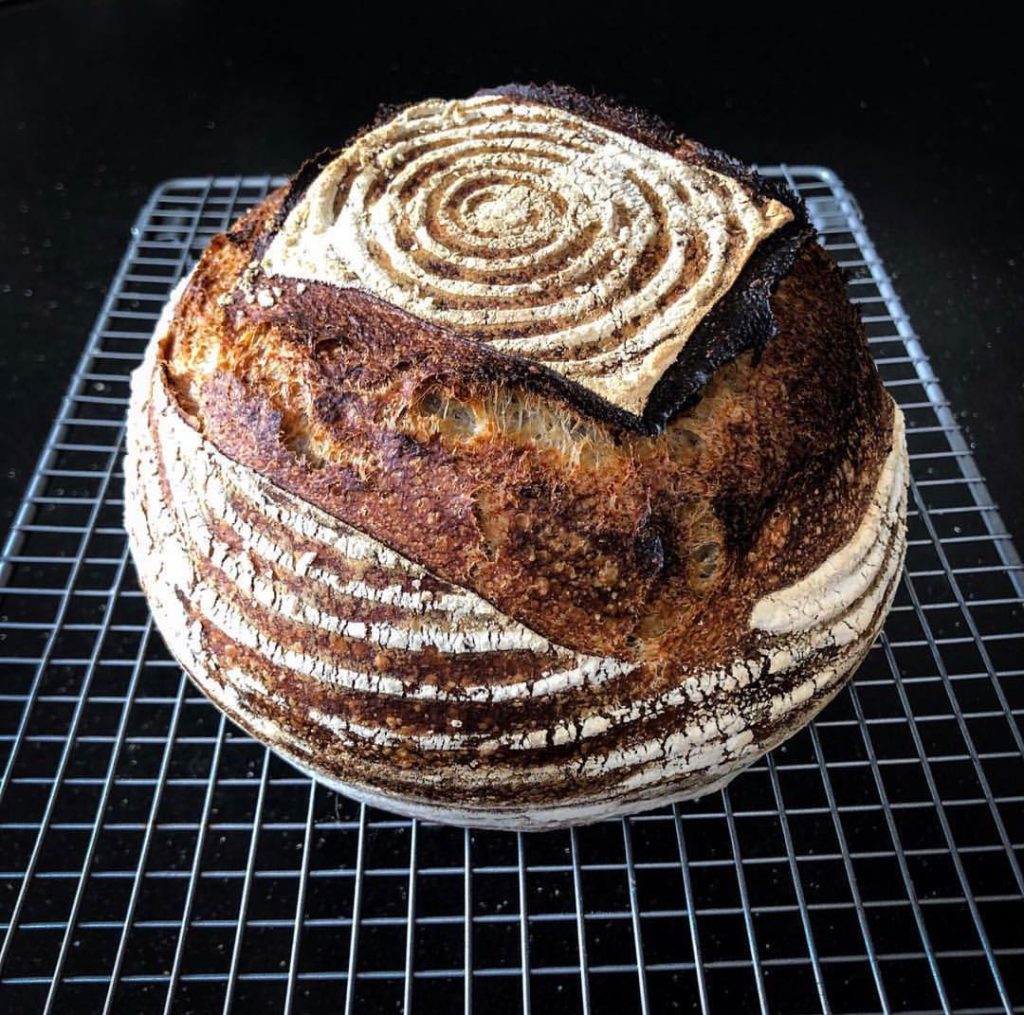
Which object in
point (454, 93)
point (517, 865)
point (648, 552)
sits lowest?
point (517, 865)

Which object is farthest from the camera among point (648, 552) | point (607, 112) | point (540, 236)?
point (607, 112)

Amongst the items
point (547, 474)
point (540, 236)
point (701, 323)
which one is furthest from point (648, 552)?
point (540, 236)

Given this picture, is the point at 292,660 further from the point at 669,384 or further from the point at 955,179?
the point at 955,179

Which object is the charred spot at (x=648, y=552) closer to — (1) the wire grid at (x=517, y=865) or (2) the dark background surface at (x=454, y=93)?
(1) the wire grid at (x=517, y=865)

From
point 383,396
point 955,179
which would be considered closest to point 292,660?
point 383,396

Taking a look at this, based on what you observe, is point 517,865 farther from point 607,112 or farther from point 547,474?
point 607,112

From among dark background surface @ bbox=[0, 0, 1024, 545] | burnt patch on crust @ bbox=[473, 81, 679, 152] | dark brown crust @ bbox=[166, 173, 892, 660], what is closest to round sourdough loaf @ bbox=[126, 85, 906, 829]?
dark brown crust @ bbox=[166, 173, 892, 660]

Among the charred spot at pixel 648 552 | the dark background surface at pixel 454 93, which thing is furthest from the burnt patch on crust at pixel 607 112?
the dark background surface at pixel 454 93
